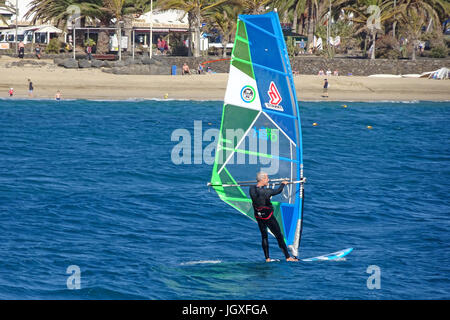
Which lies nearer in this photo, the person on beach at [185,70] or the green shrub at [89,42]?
the person on beach at [185,70]

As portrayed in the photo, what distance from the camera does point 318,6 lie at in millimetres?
51188

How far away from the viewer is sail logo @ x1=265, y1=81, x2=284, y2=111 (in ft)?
36.6

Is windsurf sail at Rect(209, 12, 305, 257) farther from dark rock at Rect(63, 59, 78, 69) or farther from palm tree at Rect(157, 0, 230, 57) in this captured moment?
palm tree at Rect(157, 0, 230, 57)

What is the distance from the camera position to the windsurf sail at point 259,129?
11.1m

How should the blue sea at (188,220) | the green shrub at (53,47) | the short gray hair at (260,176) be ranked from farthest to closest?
1. the green shrub at (53,47)
2. the blue sea at (188,220)
3. the short gray hair at (260,176)

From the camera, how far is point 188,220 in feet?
52.5

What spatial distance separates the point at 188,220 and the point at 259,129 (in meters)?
5.10

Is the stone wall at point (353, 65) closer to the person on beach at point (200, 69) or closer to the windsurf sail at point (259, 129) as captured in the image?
the person on beach at point (200, 69)

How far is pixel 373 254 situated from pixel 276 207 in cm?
283

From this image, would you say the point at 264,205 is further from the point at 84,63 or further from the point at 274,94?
the point at 84,63

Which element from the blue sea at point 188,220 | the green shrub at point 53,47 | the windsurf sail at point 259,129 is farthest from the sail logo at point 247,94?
the green shrub at point 53,47

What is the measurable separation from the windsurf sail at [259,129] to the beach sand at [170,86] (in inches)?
1036
